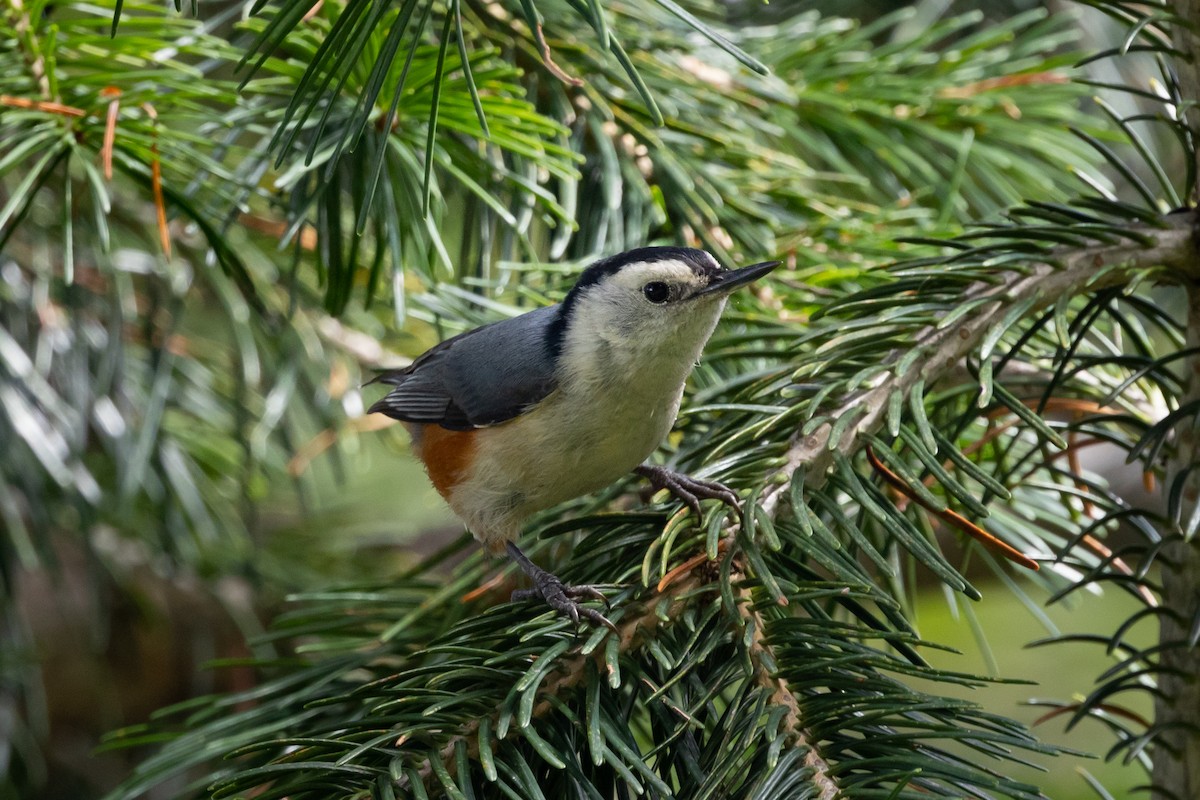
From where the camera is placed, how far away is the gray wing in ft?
4.22

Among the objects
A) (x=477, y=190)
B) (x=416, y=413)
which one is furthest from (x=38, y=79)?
(x=416, y=413)

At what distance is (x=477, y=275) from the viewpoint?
4.73 feet

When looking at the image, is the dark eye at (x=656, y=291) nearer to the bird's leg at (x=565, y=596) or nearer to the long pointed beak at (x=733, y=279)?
the long pointed beak at (x=733, y=279)

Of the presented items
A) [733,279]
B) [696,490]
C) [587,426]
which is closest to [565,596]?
[696,490]

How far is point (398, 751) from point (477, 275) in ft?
2.50

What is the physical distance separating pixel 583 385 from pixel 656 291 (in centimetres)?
13

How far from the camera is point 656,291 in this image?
4.01 feet

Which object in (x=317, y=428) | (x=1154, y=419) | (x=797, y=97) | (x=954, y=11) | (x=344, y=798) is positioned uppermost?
(x=954, y=11)

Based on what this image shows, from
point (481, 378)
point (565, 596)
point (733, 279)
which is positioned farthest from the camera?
point (481, 378)

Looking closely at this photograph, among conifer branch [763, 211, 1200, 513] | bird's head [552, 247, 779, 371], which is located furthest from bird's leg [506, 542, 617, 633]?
bird's head [552, 247, 779, 371]

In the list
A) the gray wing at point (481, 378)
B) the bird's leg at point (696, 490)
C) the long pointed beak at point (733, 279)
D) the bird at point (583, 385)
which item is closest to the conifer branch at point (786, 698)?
the bird's leg at point (696, 490)

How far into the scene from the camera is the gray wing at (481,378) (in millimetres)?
1285

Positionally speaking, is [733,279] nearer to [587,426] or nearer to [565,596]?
[587,426]

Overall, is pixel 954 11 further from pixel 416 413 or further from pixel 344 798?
pixel 344 798
